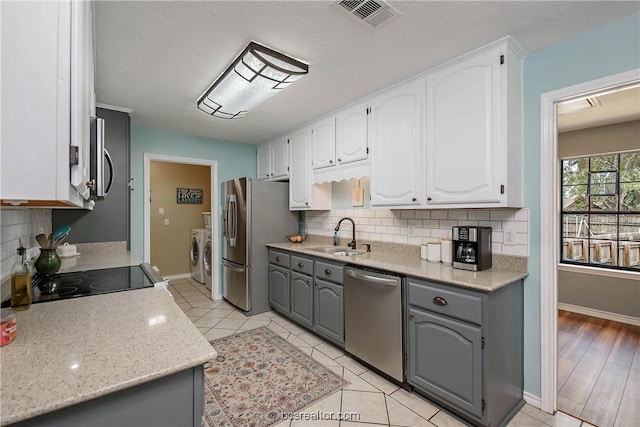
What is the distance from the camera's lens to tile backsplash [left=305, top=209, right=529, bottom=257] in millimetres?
2062

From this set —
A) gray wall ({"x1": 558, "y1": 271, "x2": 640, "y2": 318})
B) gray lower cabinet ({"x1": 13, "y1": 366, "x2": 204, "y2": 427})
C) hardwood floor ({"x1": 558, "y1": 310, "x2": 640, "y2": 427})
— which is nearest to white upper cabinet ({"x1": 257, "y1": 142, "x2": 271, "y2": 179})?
gray lower cabinet ({"x1": 13, "y1": 366, "x2": 204, "y2": 427})

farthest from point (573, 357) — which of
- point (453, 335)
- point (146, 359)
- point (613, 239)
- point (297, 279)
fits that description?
point (146, 359)

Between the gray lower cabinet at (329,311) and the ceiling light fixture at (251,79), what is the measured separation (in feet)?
5.81

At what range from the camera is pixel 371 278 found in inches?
88.3

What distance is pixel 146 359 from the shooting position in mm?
844

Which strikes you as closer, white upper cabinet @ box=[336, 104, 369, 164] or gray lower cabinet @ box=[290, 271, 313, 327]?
white upper cabinet @ box=[336, 104, 369, 164]

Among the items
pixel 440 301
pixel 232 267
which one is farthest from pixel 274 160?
pixel 440 301

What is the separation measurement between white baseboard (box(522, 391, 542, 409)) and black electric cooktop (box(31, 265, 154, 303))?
252 cm

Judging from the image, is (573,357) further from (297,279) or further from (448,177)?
(297,279)

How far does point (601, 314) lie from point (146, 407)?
471 centimetres

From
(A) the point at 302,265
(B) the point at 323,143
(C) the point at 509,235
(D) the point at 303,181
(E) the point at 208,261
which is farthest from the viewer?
(E) the point at 208,261

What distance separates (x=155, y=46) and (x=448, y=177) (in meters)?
2.16

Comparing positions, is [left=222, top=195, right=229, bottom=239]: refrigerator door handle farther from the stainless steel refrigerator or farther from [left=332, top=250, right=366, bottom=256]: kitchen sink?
[left=332, top=250, right=366, bottom=256]: kitchen sink

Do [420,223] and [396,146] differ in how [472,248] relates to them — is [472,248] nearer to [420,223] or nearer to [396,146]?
[420,223]
